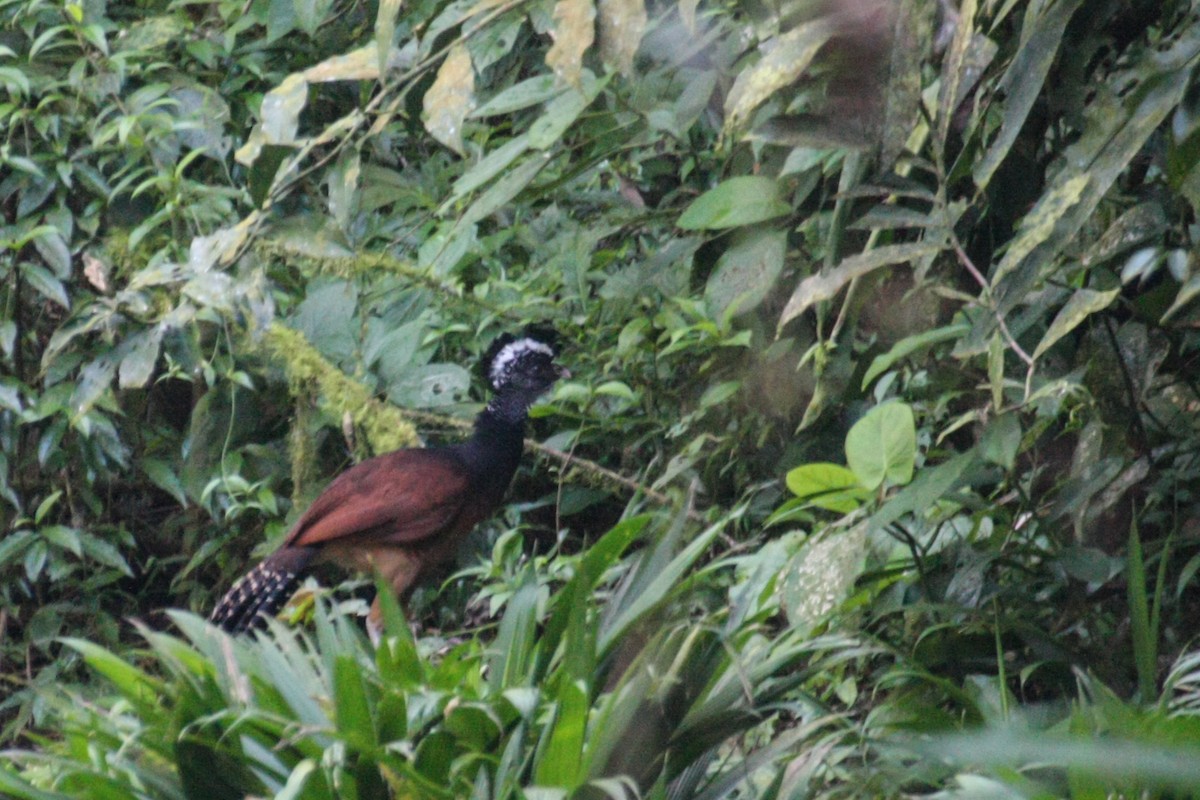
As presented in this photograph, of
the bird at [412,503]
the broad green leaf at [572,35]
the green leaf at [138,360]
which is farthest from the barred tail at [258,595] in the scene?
the broad green leaf at [572,35]

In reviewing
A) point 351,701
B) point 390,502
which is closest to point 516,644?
point 351,701

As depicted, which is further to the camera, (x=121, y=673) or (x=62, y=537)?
(x=62, y=537)

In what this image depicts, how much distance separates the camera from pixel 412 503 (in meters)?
4.70

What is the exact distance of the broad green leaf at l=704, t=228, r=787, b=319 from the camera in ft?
8.52

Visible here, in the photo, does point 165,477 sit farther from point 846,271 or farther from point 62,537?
point 846,271

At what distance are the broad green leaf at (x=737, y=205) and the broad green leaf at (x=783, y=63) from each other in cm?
44

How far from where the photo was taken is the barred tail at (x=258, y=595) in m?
4.57

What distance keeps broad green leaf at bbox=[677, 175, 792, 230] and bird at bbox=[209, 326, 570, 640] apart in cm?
228

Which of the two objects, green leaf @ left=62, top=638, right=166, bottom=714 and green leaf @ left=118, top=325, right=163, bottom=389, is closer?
green leaf @ left=62, top=638, right=166, bottom=714

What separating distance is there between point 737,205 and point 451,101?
599mm

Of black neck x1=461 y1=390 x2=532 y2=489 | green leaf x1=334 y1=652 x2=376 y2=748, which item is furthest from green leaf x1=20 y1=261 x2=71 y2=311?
green leaf x1=334 y1=652 x2=376 y2=748

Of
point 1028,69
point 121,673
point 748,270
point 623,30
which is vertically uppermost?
point 623,30

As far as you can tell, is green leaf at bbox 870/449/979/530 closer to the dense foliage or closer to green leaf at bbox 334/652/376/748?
the dense foliage

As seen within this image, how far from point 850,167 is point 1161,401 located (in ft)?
3.84
